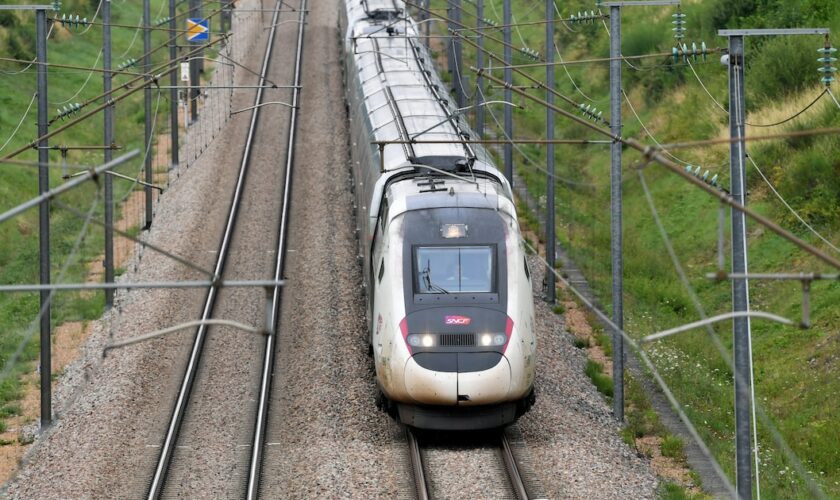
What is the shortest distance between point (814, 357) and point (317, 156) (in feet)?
59.6

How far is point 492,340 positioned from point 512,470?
5.90 feet

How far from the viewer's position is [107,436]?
1917 cm

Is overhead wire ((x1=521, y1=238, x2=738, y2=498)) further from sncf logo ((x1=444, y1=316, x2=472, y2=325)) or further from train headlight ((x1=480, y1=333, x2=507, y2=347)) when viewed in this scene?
sncf logo ((x1=444, y1=316, x2=472, y2=325))

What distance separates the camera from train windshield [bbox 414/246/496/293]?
1808 cm

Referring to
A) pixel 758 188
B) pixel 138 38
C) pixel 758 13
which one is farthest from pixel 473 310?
pixel 138 38

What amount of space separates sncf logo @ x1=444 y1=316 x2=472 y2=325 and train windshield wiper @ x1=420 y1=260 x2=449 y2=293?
0.52m

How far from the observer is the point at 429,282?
713 inches

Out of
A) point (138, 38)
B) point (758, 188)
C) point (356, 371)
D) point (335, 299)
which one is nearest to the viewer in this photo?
point (356, 371)

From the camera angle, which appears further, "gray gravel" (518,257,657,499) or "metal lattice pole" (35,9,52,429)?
"metal lattice pole" (35,9,52,429)

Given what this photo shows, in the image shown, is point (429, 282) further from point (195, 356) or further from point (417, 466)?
point (195, 356)

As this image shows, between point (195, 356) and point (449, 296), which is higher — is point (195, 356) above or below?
below

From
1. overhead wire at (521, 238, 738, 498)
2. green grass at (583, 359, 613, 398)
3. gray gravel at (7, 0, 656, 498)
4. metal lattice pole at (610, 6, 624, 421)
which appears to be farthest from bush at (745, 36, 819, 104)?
metal lattice pole at (610, 6, 624, 421)

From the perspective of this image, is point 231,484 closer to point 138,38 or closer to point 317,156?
point 317,156

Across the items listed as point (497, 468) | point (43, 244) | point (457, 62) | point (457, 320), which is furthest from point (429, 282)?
point (457, 62)
